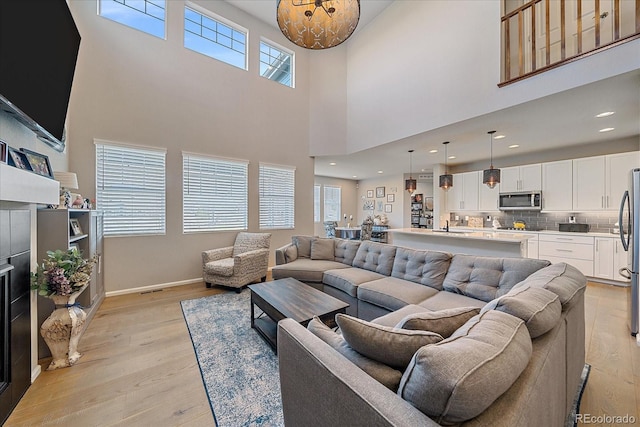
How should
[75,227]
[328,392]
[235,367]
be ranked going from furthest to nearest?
[75,227], [235,367], [328,392]

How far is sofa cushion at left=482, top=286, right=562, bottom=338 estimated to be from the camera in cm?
108

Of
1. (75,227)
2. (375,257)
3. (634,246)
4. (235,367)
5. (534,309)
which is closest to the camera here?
(534,309)

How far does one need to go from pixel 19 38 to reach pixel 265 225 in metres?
4.01

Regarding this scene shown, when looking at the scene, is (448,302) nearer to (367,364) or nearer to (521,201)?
(367,364)

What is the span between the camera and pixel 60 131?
255 cm

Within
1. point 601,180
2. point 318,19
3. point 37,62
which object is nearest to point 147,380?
point 37,62

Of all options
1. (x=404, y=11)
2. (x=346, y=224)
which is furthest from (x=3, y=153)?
(x=346, y=224)

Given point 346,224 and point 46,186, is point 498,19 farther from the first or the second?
point 346,224

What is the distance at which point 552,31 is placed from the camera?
4.21 m

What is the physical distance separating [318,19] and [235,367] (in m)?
2.98

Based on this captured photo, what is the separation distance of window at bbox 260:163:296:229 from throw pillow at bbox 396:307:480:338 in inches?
176

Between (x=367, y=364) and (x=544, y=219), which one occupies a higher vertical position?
(x=544, y=219)

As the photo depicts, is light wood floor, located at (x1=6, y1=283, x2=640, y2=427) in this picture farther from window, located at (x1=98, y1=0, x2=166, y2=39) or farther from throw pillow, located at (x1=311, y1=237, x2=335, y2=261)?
window, located at (x1=98, y1=0, x2=166, y2=39)

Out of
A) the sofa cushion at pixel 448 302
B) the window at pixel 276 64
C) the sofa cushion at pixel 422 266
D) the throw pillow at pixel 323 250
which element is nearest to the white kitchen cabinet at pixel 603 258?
the sofa cushion at pixel 422 266
